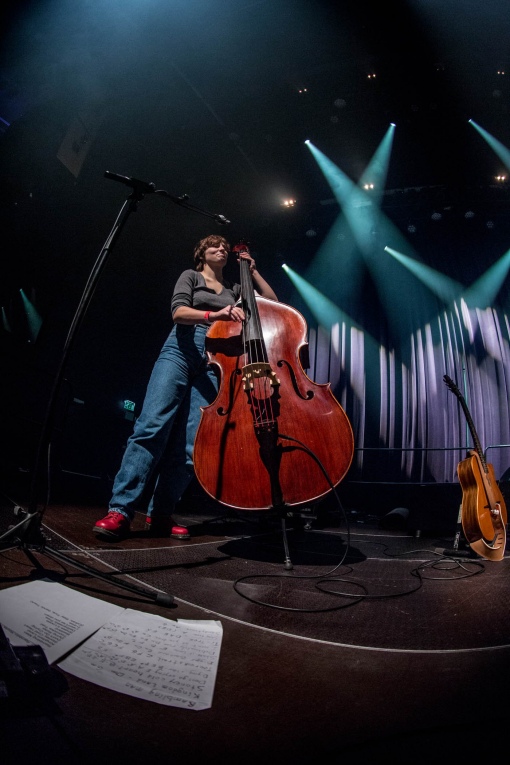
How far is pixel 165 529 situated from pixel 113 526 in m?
0.41

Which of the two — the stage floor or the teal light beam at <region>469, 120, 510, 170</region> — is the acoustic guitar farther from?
the teal light beam at <region>469, 120, 510, 170</region>

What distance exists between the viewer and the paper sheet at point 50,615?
0.62 m

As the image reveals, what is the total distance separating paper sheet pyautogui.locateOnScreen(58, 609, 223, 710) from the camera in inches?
20.5

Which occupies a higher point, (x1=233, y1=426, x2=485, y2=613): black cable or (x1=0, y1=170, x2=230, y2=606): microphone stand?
(x1=0, y1=170, x2=230, y2=606): microphone stand

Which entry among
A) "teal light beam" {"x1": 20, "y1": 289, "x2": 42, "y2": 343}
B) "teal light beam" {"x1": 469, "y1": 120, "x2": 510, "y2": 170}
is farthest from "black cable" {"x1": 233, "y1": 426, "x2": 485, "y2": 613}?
"teal light beam" {"x1": 469, "y1": 120, "x2": 510, "y2": 170}

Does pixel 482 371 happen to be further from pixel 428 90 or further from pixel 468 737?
pixel 468 737

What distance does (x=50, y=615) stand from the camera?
0.73 metres

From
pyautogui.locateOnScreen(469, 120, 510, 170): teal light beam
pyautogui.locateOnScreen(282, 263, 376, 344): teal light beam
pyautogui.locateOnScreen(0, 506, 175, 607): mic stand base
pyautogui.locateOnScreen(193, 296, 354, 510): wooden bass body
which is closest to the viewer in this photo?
pyautogui.locateOnScreen(0, 506, 175, 607): mic stand base

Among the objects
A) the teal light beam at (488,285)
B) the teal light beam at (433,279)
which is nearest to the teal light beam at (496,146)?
the teal light beam at (488,285)

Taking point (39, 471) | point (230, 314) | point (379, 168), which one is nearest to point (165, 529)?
point (39, 471)

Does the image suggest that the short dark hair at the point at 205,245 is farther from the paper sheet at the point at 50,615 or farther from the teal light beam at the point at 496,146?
the teal light beam at the point at 496,146

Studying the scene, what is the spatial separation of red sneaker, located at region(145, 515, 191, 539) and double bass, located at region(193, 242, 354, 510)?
26.8 inches

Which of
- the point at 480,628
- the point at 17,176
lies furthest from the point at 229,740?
the point at 17,176

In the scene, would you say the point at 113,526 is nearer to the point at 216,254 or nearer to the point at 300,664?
the point at 300,664
